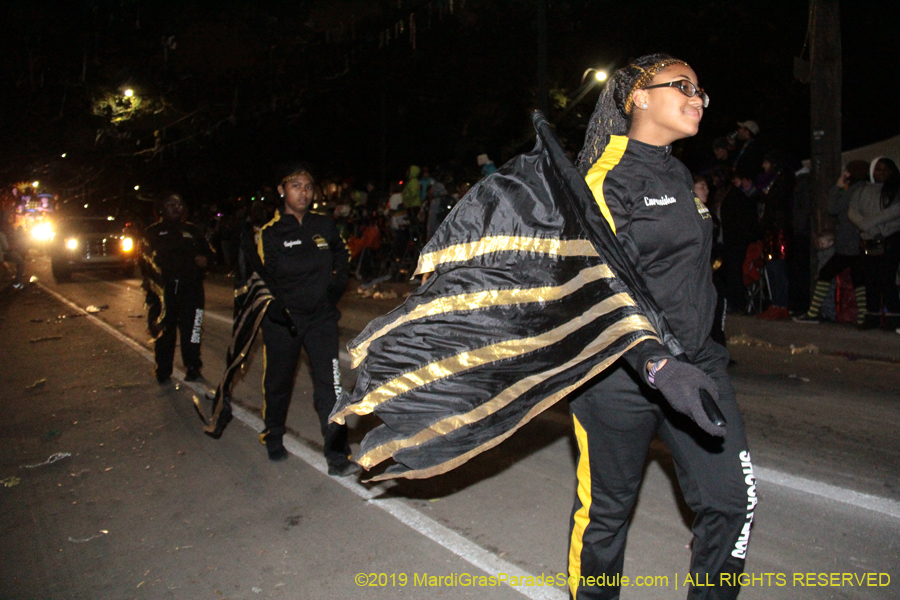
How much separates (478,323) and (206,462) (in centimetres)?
353

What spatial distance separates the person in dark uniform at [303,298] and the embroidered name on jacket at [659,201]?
114 inches

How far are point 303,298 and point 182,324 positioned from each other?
137 inches

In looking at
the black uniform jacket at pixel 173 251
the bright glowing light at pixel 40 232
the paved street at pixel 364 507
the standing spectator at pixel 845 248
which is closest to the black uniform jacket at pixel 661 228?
the paved street at pixel 364 507

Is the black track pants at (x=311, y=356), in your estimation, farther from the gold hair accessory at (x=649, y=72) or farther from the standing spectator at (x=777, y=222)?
the standing spectator at (x=777, y=222)

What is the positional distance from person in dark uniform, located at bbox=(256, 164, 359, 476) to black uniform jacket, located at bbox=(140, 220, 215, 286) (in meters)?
3.11

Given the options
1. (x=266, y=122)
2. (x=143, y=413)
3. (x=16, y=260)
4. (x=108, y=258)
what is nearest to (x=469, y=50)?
(x=266, y=122)

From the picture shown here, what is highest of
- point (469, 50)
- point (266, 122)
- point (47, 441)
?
point (469, 50)

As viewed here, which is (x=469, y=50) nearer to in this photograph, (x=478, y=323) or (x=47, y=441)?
(x=47, y=441)

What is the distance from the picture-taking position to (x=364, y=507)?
4.36 meters

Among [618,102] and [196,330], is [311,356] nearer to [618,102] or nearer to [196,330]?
[618,102]

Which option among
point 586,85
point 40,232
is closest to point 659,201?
point 586,85

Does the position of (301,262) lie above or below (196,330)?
above

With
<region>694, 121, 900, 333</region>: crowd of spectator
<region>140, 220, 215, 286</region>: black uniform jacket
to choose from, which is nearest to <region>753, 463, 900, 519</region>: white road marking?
<region>694, 121, 900, 333</region>: crowd of spectator

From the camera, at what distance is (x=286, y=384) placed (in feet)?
16.6
